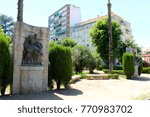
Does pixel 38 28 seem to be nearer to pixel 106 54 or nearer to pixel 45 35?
pixel 45 35

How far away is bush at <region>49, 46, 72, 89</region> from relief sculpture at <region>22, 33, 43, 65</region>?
3.82 feet

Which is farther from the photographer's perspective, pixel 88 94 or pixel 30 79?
pixel 88 94

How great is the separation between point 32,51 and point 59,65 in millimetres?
1903

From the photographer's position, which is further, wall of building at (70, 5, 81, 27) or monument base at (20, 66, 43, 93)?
wall of building at (70, 5, 81, 27)

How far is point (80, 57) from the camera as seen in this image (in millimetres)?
28312

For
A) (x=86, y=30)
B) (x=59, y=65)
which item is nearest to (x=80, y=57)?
(x=59, y=65)

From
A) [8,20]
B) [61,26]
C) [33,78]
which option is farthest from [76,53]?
[61,26]

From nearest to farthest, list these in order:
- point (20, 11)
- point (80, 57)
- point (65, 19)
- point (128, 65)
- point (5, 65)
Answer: point (5, 65), point (20, 11), point (128, 65), point (80, 57), point (65, 19)

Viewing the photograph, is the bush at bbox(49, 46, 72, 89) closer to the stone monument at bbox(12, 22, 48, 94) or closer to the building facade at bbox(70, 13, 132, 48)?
the stone monument at bbox(12, 22, 48, 94)

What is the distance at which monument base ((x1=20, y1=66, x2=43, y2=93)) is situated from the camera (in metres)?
9.99

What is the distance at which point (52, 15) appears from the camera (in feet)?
346

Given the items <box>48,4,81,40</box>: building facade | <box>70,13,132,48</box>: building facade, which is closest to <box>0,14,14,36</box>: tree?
<box>70,13,132,48</box>: building facade

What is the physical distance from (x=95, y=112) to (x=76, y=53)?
23.2 meters

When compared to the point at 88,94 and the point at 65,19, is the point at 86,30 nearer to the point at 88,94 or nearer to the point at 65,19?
the point at 65,19
